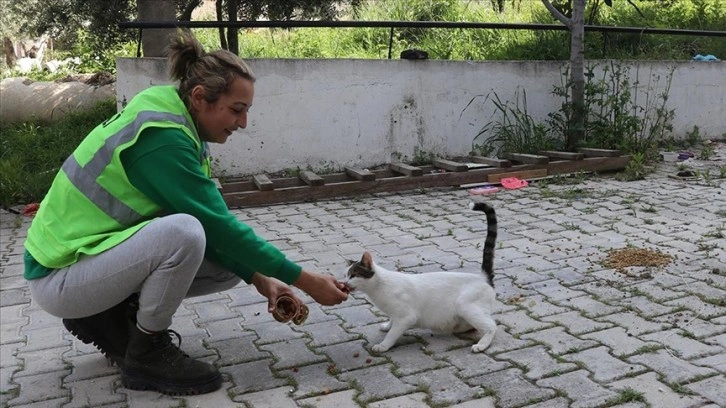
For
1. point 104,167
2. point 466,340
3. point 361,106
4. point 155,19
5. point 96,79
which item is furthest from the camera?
point 96,79

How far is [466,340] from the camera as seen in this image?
3.77 meters

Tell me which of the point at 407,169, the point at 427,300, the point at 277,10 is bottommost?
the point at 427,300

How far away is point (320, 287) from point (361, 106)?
563 centimetres

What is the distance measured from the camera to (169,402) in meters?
3.17

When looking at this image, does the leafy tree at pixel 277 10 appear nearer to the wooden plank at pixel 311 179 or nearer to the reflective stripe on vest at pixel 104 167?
the wooden plank at pixel 311 179

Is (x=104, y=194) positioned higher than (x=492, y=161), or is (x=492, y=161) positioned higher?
(x=104, y=194)

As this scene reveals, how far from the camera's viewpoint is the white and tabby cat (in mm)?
3652

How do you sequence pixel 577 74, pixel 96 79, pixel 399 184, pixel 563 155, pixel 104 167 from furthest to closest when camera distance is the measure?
pixel 96 79 < pixel 577 74 < pixel 563 155 < pixel 399 184 < pixel 104 167

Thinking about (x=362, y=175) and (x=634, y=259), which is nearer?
(x=634, y=259)

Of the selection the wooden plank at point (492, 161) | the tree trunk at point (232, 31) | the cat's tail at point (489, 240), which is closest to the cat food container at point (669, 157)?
the wooden plank at point (492, 161)

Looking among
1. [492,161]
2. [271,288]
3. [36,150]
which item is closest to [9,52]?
[36,150]

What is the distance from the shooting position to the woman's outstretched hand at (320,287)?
3104 mm

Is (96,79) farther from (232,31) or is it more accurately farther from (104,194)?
(104,194)

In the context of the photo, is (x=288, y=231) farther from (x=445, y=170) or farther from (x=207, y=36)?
(x=207, y=36)
